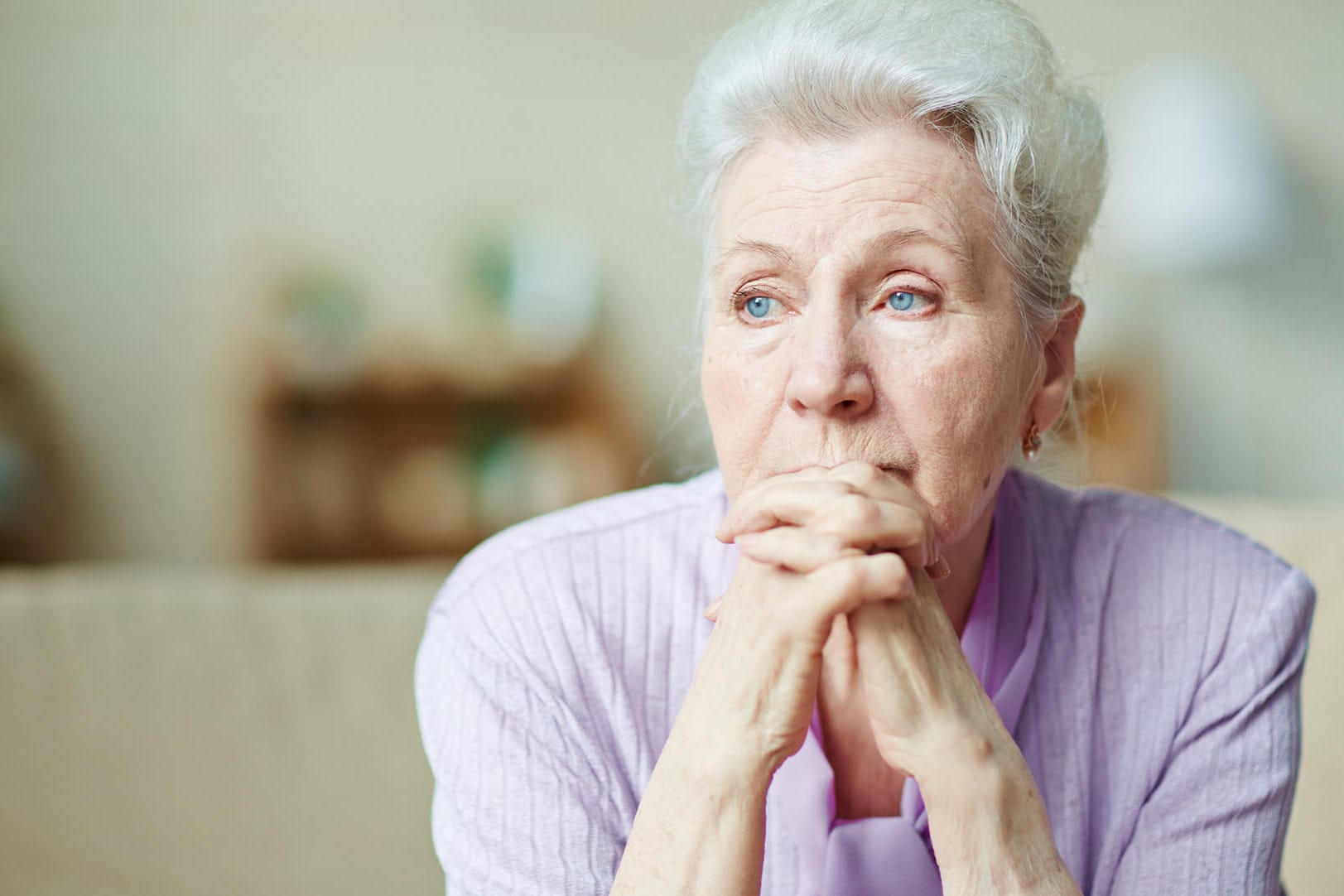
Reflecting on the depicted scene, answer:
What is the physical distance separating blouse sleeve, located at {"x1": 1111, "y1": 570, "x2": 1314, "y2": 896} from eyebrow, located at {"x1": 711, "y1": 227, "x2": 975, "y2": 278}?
0.53 meters

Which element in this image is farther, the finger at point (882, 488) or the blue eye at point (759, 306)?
the blue eye at point (759, 306)

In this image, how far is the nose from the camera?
40.8 inches

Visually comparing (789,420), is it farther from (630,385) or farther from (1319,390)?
(1319,390)

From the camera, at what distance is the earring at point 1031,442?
1.26 m

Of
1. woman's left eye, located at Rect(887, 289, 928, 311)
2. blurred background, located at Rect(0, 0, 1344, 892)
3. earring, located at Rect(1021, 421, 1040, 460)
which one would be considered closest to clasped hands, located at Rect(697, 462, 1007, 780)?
woman's left eye, located at Rect(887, 289, 928, 311)

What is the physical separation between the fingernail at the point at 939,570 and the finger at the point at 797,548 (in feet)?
0.43

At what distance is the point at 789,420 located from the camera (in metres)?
1.09

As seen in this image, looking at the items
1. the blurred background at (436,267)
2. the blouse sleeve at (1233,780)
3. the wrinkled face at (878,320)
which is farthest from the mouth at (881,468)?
the blurred background at (436,267)

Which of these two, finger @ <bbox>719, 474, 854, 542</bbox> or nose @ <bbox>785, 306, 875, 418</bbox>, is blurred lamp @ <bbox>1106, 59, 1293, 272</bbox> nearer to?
nose @ <bbox>785, 306, 875, 418</bbox>

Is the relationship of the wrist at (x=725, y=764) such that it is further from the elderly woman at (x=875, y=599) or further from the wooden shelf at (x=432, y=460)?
the wooden shelf at (x=432, y=460)

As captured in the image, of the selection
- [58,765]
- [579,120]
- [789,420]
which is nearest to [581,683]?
[789,420]

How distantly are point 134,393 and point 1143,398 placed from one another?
2.95 m

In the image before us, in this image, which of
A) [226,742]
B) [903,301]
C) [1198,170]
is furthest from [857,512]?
[1198,170]

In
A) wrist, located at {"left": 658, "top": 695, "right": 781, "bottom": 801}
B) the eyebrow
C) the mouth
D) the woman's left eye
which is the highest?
the eyebrow
